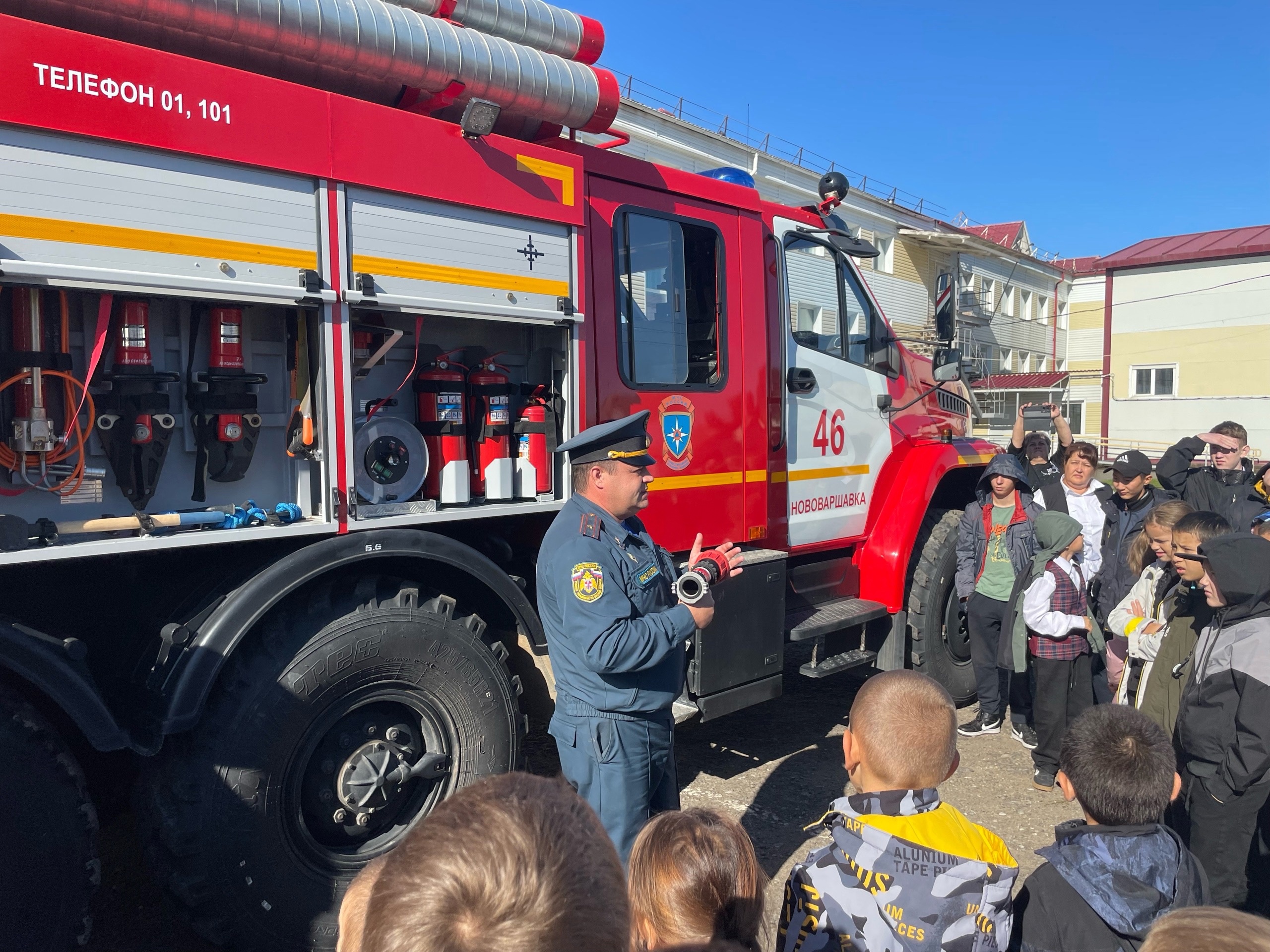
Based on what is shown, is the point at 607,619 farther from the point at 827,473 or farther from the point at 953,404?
the point at 953,404

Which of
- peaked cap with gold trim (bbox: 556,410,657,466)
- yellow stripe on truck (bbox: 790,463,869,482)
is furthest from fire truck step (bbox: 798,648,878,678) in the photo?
peaked cap with gold trim (bbox: 556,410,657,466)

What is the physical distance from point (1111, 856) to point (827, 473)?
123 inches

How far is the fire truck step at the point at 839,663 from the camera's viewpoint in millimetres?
4770

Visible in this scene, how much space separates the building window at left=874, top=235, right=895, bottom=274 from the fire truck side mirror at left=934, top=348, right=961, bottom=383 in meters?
24.5

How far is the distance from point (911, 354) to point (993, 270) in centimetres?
3411

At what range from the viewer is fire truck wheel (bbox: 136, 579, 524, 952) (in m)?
2.72

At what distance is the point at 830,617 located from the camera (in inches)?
191

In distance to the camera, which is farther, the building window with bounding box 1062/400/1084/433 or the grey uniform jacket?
the building window with bounding box 1062/400/1084/433

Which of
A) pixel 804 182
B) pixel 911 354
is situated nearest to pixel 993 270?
pixel 804 182

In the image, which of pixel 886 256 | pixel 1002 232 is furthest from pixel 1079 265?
pixel 886 256

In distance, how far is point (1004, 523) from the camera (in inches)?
212

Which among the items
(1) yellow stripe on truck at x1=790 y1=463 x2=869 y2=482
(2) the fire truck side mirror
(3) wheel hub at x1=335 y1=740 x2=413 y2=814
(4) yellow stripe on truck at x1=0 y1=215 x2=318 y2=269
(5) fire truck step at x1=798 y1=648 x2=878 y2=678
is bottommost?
(5) fire truck step at x1=798 y1=648 x2=878 y2=678

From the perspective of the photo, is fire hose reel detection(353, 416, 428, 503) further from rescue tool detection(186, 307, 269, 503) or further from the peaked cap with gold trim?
the peaked cap with gold trim

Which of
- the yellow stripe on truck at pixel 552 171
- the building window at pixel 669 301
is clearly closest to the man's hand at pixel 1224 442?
the building window at pixel 669 301
